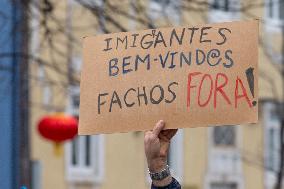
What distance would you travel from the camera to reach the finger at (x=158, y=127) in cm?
592

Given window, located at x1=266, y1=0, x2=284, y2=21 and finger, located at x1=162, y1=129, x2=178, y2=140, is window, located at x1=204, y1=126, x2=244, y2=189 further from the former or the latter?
finger, located at x1=162, y1=129, x2=178, y2=140

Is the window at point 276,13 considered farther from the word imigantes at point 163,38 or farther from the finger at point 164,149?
the finger at point 164,149

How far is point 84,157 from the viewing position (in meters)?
21.6

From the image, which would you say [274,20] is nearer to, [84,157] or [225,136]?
[225,136]

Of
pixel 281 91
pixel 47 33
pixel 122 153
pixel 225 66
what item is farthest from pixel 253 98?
pixel 281 91

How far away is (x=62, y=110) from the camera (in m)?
20.3

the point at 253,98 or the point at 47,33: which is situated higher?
the point at 47,33

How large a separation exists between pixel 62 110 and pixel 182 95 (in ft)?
47.0

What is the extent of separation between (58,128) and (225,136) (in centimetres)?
917

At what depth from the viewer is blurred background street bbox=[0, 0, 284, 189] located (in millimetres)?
12391

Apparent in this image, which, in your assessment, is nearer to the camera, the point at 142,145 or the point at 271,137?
the point at 142,145

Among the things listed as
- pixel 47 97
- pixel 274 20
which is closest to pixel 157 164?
pixel 47 97

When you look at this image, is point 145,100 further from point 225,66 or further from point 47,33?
point 47,33

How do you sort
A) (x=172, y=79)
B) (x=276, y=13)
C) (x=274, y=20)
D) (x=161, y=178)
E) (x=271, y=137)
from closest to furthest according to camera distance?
(x=161, y=178) < (x=172, y=79) < (x=271, y=137) < (x=274, y=20) < (x=276, y=13)
